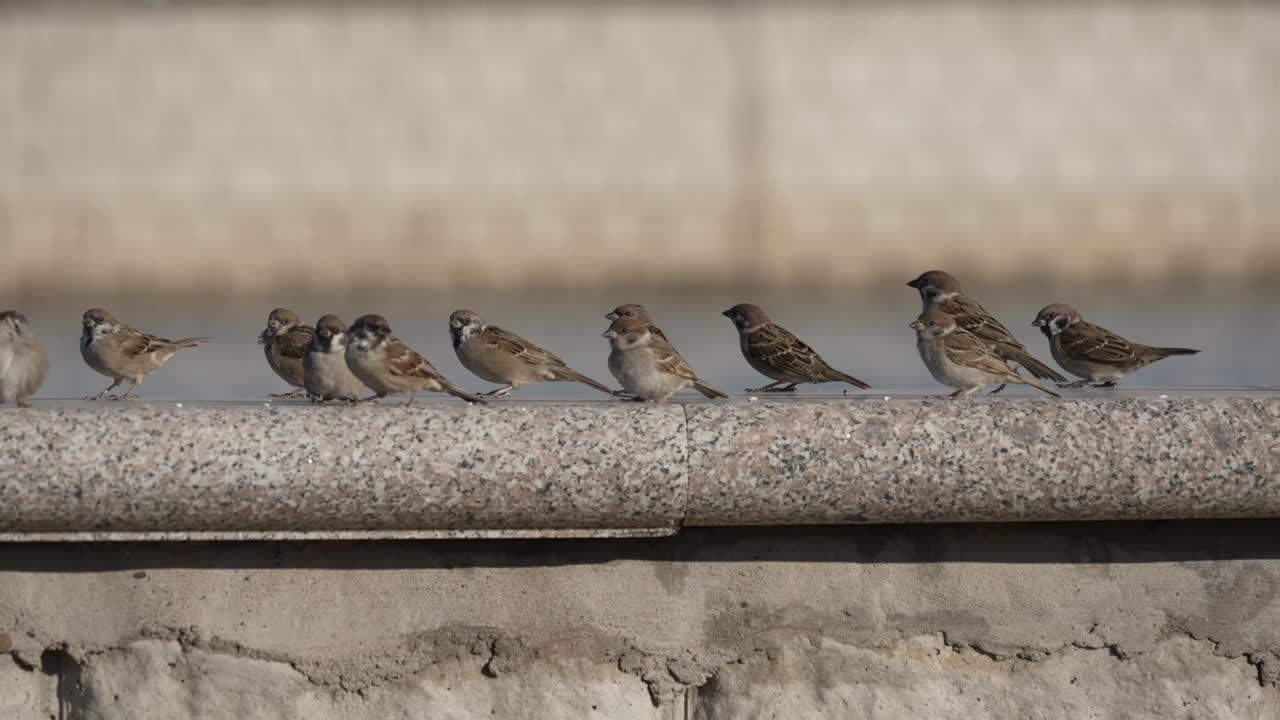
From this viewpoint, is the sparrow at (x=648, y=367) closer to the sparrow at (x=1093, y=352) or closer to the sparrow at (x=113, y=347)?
the sparrow at (x=1093, y=352)

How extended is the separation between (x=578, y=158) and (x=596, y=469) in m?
14.2

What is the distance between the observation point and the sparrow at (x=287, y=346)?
207 inches

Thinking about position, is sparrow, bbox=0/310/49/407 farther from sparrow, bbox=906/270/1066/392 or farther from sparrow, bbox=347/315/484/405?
sparrow, bbox=906/270/1066/392

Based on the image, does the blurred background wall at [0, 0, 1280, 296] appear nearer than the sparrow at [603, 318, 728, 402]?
No

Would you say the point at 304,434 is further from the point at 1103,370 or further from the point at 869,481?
the point at 1103,370

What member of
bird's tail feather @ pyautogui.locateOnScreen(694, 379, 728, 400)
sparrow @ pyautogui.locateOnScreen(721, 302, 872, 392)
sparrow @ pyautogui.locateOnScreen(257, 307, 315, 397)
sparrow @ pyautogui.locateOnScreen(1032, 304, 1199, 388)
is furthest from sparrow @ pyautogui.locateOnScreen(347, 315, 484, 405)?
sparrow @ pyautogui.locateOnScreen(1032, 304, 1199, 388)

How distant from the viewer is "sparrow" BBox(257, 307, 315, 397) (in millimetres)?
5266

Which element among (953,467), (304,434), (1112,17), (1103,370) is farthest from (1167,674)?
(1112,17)

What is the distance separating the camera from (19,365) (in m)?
4.44

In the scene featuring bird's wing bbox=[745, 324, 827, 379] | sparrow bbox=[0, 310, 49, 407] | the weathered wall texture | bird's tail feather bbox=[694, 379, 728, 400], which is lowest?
the weathered wall texture

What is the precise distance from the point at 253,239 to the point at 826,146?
5875 mm

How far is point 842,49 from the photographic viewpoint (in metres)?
17.6

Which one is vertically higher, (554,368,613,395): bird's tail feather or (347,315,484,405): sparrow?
(347,315,484,405): sparrow

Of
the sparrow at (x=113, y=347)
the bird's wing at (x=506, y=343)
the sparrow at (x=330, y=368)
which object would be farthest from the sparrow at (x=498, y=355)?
the sparrow at (x=113, y=347)
